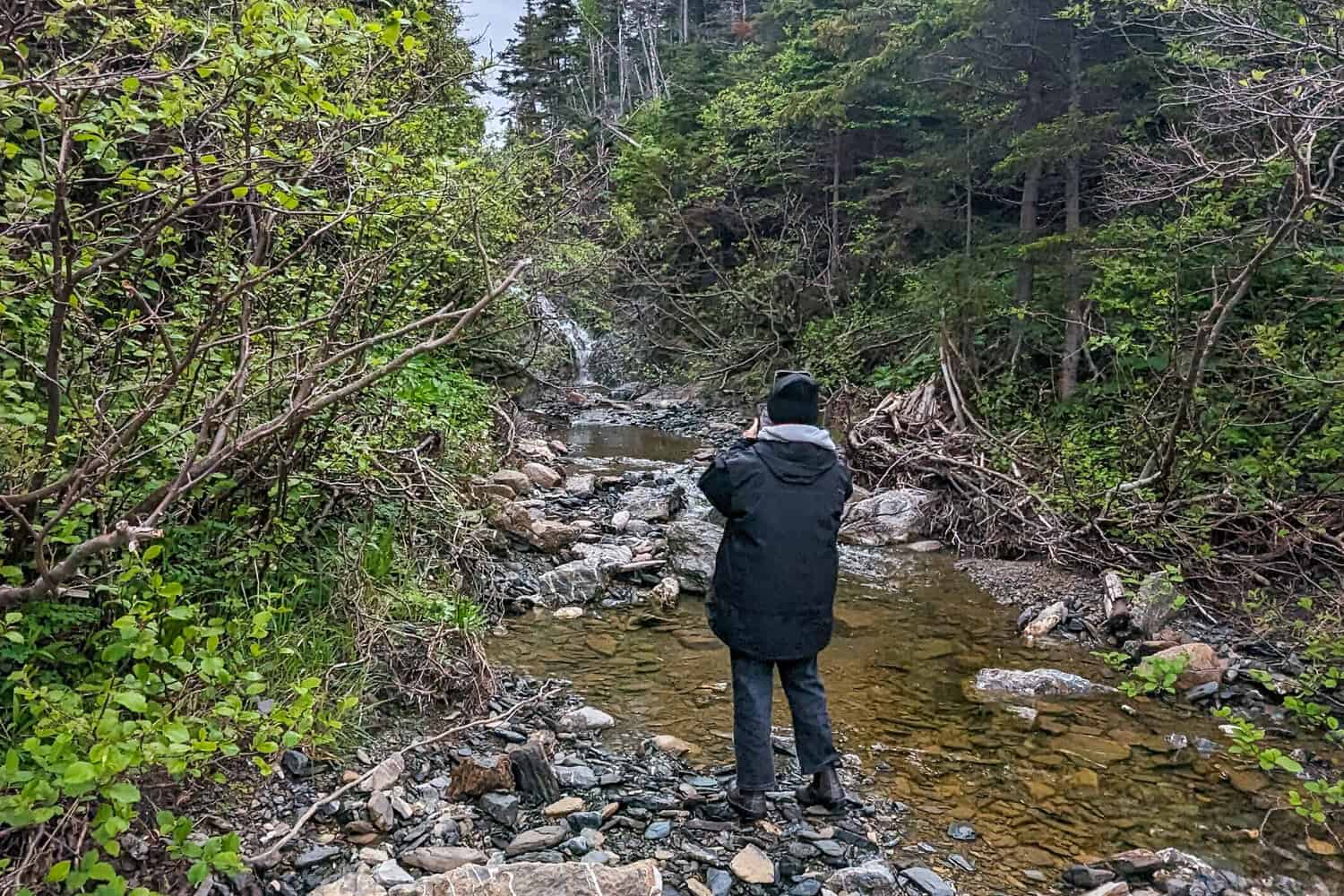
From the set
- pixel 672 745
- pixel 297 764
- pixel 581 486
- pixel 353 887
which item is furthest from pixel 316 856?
pixel 581 486

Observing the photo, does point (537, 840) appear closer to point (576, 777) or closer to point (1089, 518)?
point (576, 777)

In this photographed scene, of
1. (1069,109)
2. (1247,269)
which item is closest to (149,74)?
(1247,269)

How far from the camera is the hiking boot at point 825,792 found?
4008 mm

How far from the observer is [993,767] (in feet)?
15.2

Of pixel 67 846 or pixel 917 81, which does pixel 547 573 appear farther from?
pixel 917 81

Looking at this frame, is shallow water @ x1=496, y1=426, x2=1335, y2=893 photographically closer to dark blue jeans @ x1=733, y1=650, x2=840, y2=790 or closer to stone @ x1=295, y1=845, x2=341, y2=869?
dark blue jeans @ x1=733, y1=650, x2=840, y2=790

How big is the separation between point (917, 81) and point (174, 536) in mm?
13627

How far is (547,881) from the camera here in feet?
9.82

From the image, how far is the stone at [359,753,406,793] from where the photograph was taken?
380 centimetres

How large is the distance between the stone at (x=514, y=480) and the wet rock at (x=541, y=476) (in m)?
0.24

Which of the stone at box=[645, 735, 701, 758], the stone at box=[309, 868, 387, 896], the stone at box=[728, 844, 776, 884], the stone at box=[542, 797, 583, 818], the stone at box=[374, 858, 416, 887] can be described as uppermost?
the stone at box=[309, 868, 387, 896]

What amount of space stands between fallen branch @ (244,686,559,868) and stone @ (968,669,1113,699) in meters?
3.03

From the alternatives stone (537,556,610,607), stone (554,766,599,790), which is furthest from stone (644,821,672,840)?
stone (537,556,610,607)

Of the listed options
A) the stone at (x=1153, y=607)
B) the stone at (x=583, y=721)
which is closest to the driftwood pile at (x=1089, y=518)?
the stone at (x=1153, y=607)
